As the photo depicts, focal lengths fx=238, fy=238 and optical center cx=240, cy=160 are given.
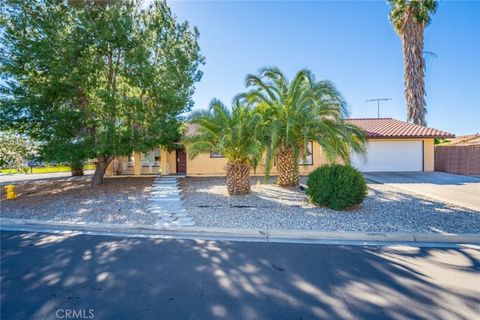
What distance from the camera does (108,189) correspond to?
12.4 metres

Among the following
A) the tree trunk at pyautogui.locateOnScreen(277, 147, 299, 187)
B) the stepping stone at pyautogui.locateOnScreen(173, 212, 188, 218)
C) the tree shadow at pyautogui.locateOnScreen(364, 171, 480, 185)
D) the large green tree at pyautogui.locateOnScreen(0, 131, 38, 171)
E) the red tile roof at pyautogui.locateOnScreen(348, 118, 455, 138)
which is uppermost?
the red tile roof at pyautogui.locateOnScreen(348, 118, 455, 138)

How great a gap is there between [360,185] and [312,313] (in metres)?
5.52

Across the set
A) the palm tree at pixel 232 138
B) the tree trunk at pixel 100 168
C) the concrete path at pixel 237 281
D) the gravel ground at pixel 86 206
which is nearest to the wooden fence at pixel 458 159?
the concrete path at pixel 237 281

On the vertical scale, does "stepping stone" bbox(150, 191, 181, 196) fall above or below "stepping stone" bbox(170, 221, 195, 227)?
above

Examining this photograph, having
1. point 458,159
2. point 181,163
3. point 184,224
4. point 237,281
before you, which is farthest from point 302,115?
point 458,159

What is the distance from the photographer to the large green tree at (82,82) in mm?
10172

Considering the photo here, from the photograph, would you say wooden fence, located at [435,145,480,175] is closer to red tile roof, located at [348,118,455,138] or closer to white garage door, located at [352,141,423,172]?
red tile roof, located at [348,118,455,138]

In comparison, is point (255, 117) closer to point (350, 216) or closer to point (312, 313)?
point (350, 216)

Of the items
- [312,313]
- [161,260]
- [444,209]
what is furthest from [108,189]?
[444,209]

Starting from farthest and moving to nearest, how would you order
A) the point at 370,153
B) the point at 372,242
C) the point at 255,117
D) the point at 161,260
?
the point at 370,153
the point at 255,117
the point at 372,242
the point at 161,260

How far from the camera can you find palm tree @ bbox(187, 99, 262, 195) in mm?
9141

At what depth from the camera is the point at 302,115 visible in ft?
30.3

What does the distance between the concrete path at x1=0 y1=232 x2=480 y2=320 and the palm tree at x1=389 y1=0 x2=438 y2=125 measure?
20.2 metres

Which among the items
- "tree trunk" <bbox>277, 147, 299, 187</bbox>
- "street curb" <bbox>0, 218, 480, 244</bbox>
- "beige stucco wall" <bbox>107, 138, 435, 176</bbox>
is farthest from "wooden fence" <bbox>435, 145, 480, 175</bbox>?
Answer: "street curb" <bbox>0, 218, 480, 244</bbox>
